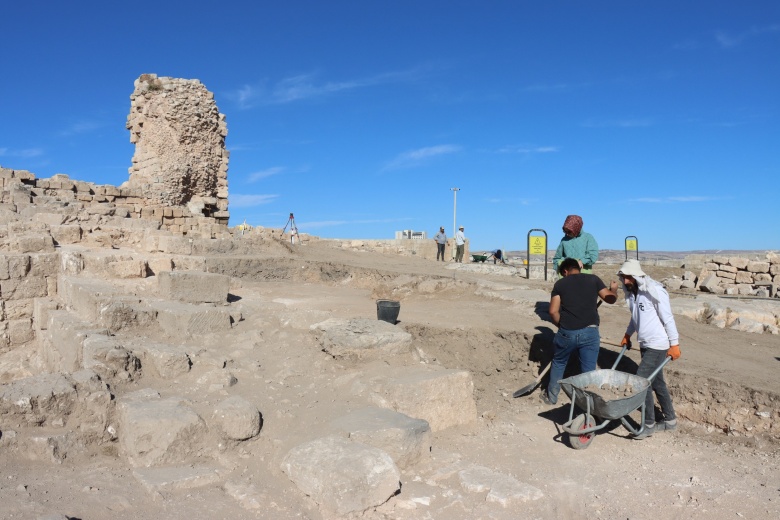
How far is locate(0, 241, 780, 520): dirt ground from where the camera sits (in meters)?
3.23

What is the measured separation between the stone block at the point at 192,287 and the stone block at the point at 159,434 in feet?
8.19

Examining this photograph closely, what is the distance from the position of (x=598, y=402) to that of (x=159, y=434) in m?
3.20

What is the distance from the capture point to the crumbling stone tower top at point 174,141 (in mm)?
15492

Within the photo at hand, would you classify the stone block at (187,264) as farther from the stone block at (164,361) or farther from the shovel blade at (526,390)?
the shovel blade at (526,390)

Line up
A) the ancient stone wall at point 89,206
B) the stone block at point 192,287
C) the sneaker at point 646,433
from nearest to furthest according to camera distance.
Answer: the sneaker at point 646,433 < the stone block at point 192,287 < the ancient stone wall at point 89,206

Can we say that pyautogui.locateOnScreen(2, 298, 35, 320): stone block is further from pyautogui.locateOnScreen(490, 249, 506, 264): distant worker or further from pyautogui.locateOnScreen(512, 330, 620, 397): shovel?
pyautogui.locateOnScreen(490, 249, 506, 264): distant worker

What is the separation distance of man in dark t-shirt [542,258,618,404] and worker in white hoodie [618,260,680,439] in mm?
388

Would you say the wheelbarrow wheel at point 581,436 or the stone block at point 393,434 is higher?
the stone block at point 393,434

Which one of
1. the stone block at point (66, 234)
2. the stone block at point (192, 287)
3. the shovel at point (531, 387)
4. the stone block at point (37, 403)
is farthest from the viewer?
the stone block at point (66, 234)

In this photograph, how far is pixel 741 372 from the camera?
5309mm

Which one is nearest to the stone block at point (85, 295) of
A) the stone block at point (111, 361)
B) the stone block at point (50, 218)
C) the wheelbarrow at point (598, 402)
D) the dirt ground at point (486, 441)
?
the dirt ground at point (486, 441)

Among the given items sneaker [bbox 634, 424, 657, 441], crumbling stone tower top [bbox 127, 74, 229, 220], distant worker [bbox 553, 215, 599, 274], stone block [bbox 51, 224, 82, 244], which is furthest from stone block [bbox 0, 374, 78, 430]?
crumbling stone tower top [bbox 127, 74, 229, 220]

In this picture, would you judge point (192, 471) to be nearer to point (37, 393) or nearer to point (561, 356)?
point (37, 393)

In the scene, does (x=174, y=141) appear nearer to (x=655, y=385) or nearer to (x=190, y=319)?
(x=190, y=319)
